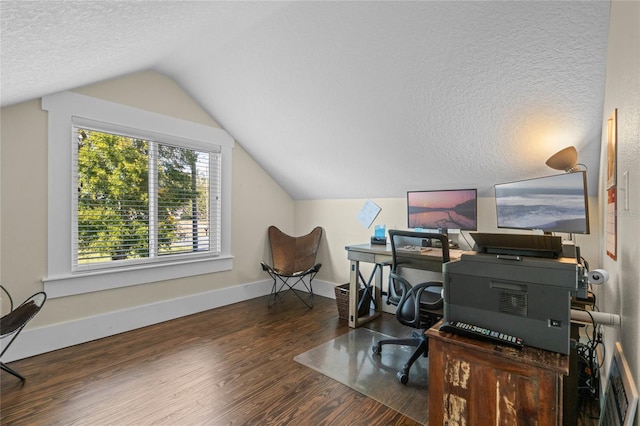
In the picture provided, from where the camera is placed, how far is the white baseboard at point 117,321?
2379mm

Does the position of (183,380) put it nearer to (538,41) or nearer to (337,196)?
(337,196)

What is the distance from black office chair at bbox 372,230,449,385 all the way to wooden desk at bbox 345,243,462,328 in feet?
0.18

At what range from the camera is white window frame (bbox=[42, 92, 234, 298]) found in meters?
2.49

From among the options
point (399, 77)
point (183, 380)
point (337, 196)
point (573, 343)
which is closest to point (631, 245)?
point (573, 343)

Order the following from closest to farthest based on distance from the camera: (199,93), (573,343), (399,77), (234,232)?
1. (573,343)
2. (399,77)
3. (199,93)
4. (234,232)

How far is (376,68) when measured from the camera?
7.22 ft

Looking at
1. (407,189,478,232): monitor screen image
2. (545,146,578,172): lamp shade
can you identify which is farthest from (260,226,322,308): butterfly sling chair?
(545,146,578,172): lamp shade

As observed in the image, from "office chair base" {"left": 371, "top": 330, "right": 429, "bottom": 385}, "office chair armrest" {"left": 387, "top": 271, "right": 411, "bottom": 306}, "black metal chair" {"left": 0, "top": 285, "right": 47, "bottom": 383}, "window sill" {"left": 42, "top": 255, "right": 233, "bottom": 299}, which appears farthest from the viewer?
"window sill" {"left": 42, "top": 255, "right": 233, "bottom": 299}

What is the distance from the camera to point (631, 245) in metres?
1.06

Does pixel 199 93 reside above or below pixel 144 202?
above

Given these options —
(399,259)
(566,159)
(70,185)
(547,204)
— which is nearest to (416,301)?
(399,259)

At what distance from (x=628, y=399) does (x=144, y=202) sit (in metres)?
3.57

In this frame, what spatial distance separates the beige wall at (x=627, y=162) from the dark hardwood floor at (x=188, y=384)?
45.4 inches

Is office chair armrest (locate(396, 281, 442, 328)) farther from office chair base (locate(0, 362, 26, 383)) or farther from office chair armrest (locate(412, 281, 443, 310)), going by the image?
office chair base (locate(0, 362, 26, 383))
